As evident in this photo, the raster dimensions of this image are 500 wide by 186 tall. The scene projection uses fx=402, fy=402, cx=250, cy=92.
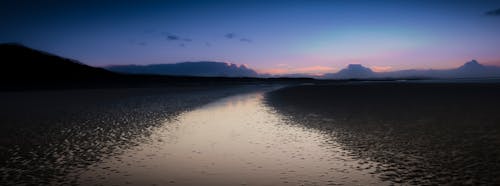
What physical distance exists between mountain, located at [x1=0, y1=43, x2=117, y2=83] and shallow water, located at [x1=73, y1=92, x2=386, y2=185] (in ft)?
276

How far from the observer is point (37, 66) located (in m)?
116

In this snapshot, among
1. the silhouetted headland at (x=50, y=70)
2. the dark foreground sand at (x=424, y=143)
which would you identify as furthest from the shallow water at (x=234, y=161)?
the silhouetted headland at (x=50, y=70)

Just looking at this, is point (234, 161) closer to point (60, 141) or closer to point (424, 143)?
point (424, 143)

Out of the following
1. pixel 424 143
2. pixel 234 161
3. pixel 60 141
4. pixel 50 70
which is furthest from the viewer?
pixel 50 70

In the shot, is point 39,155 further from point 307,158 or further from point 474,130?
point 474,130

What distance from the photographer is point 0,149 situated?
12.5m

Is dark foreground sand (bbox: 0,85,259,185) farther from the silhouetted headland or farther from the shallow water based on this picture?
the silhouetted headland

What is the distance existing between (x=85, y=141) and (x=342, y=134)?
9247 mm

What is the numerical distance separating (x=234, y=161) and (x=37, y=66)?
121357mm

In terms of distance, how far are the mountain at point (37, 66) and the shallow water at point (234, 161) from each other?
276ft

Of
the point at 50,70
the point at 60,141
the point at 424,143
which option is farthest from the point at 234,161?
the point at 50,70

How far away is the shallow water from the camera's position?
8883 millimetres

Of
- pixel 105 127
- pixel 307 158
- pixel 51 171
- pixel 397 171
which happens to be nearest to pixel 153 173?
pixel 51 171

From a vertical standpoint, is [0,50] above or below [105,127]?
above
